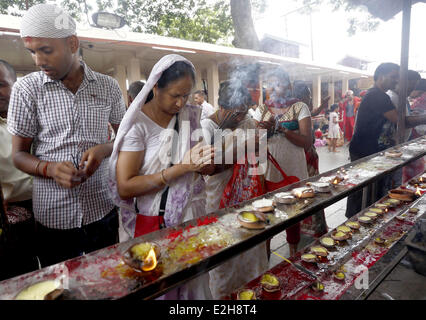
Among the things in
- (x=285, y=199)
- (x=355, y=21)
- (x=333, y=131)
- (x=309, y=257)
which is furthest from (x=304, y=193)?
(x=333, y=131)

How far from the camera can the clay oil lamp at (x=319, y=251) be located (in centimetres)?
186

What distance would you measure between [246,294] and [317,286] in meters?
0.44

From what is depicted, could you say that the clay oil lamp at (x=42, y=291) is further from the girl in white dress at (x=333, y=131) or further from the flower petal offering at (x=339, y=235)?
the girl in white dress at (x=333, y=131)

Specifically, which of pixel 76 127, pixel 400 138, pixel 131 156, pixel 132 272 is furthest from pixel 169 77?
pixel 400 138

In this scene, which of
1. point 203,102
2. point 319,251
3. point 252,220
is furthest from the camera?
point 203,102

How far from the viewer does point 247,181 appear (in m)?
2.28

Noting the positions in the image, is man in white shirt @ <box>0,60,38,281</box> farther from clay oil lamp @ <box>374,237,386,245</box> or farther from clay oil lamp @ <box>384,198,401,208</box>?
clay oil lamp @ <box>384,198,401,208</box>

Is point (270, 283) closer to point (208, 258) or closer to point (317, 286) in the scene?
point (317, 286)

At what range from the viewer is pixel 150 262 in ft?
3.09

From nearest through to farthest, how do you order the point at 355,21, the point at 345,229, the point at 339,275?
the point at 339,275 → the point at 345,229 → the point at 355,21

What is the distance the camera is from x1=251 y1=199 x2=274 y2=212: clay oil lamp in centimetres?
146

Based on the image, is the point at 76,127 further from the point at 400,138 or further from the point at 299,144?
the point at 400,138

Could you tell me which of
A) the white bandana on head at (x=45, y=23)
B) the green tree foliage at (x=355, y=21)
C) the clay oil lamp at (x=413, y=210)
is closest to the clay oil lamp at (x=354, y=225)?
the clay oil lamp at (x=413, y=210)

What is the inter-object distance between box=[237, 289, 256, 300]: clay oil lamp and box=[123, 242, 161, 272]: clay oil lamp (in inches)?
29.3
